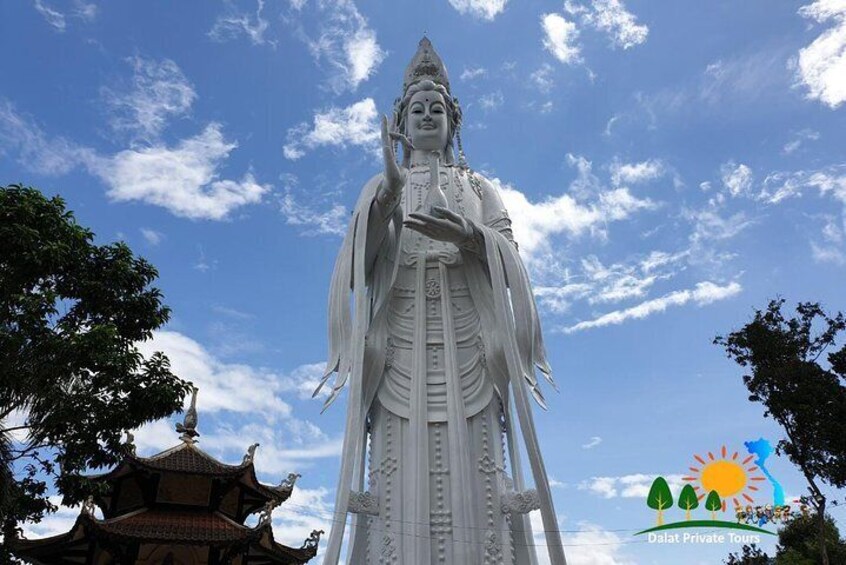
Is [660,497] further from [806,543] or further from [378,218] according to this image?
[806,543]

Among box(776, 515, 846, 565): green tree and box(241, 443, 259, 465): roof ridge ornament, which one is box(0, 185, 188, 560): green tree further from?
box(776, 515, 846, 565): green tree

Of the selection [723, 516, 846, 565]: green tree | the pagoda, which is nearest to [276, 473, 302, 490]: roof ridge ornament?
the pagoda

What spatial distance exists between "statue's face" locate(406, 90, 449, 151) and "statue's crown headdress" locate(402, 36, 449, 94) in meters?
0.41

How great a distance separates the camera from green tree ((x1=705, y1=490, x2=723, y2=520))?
9099 millimetres

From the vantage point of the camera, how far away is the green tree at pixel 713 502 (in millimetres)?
9099

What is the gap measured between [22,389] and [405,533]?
140 inches

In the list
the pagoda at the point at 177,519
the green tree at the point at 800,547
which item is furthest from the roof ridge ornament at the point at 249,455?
the green tree at the point at 800,547

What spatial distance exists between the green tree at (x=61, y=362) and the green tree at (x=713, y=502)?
6291mm

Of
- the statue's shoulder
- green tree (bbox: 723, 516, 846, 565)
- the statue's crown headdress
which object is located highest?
the statue's crown headdress

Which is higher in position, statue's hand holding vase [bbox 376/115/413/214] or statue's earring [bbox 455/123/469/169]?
statue's earring [bbox 455/123/469/169]

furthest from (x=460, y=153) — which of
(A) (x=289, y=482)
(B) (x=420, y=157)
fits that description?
(A) (x=289, y=482)

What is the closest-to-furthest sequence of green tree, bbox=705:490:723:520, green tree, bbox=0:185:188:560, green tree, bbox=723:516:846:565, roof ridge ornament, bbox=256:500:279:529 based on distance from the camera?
green tree, bbox=0:185:188:560
roof ridge ornament, bbox=256:500:279:529
green tree, bbox=705:490:723:520
green tree, bbox=723:516:846:565

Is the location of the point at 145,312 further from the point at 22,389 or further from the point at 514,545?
the point at 514,545

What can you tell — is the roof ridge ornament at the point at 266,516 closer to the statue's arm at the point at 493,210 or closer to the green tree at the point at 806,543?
the statue's arm at the point at 493,210
